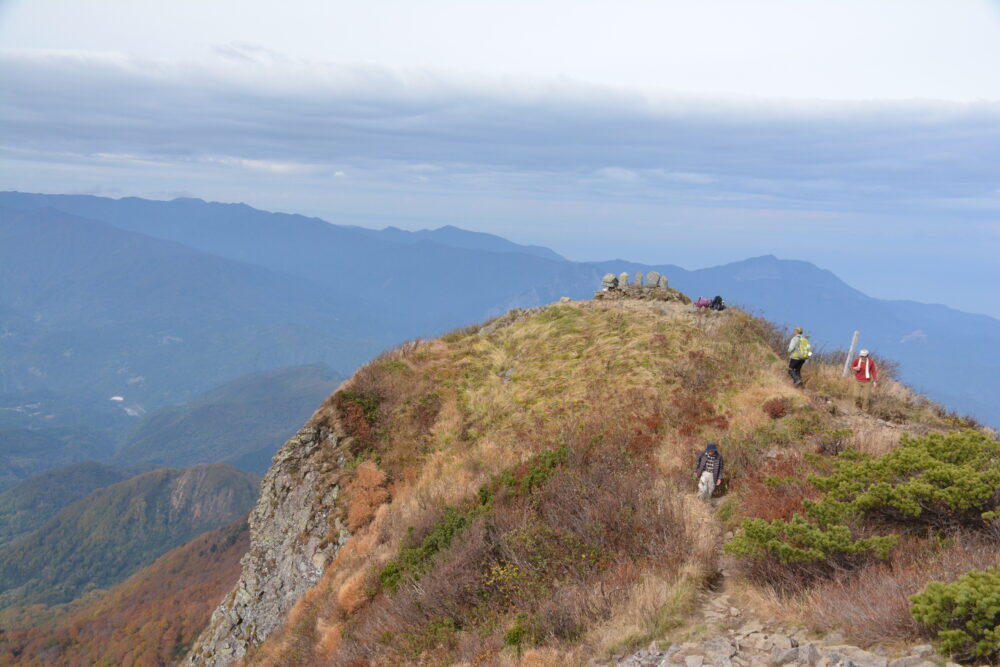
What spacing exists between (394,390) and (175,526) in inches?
7674

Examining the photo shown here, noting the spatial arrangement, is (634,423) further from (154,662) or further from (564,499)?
(154,662)

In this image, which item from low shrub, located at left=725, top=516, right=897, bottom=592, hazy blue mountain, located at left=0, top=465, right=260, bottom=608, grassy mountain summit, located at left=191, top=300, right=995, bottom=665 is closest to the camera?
low shrub, located at left=725, top=516, right=897, bottom=592

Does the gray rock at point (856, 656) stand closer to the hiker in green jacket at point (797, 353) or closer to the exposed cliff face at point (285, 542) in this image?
the hiker in green jacket at point (797, 353)

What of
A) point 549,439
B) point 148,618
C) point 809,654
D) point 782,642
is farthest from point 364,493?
point 148,618

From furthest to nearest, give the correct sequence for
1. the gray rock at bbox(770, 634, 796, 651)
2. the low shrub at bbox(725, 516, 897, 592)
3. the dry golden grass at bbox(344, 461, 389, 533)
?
1. the dry golden grass at bbox(344, 461, 389, 533)
2. the low shrub at bbox(725, 516, 897, 592)
3. the gray rock at bbox(770, 634, 796, 651)

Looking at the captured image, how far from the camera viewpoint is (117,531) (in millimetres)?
167875

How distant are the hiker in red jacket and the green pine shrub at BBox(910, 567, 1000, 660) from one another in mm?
10882

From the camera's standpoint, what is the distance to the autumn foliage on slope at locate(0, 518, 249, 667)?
3014 inches

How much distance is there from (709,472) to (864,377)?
6771 millimetres

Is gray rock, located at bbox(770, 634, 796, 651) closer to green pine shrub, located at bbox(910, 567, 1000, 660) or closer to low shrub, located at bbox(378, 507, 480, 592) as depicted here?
green pine shrub, located at bbox(910, 567, 1000, 660)

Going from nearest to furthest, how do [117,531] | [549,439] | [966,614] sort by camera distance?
[966,614] < [549,439] < [117,531]

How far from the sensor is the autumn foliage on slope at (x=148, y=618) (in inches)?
3014

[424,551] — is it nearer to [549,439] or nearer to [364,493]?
[549,439]

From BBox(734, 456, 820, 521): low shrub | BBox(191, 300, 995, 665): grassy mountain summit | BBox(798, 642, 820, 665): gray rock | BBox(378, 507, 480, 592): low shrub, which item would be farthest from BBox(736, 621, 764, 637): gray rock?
BBox(378, 507, 480, 592): low shrub
